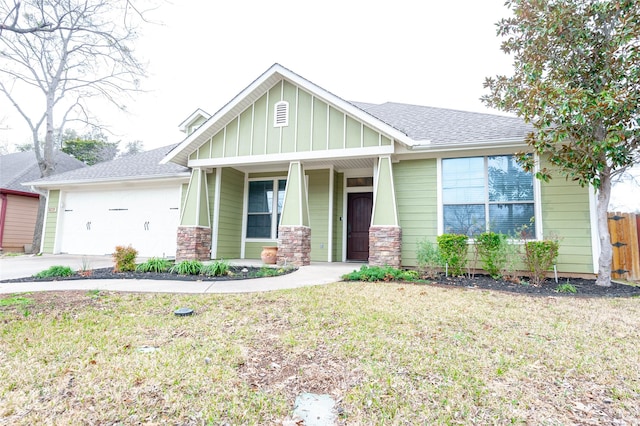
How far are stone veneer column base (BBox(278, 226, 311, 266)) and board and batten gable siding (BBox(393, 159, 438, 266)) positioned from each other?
2386mm

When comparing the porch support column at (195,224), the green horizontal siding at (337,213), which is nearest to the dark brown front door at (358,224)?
the green horizontal siding at (337,213)

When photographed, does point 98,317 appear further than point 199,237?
No

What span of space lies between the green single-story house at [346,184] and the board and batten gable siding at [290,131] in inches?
1.1

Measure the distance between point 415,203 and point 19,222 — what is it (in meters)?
16.3

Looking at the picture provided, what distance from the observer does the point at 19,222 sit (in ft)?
45.8

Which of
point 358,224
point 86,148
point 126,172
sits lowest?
point 358,224

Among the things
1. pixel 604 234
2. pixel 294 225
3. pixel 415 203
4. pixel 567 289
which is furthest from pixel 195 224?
pixel 604 234

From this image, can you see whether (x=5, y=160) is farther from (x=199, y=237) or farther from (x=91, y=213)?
(x=199, y=237)

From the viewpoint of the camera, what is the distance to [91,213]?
37.2ft

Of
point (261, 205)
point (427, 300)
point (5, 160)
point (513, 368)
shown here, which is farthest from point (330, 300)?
point (5, 160)

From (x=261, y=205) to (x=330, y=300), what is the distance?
6.09 metres

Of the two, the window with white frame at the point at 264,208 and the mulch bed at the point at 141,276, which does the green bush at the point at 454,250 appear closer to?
the mulch bed at the point at 141,276

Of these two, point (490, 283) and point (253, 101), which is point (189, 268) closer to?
point (253, 101)

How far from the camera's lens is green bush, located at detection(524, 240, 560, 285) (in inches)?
238
